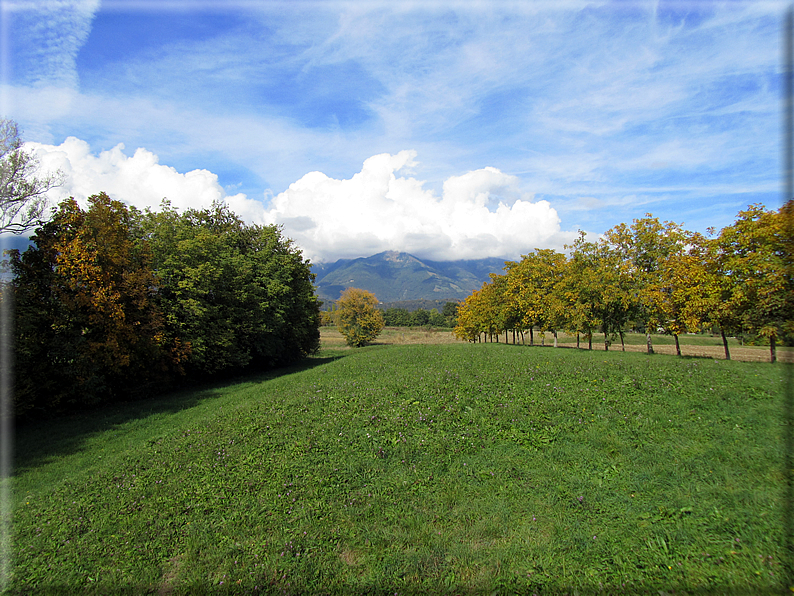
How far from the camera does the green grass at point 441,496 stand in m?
6.38

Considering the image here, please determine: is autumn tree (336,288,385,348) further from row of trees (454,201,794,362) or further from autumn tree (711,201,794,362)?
autumn tree (711,201,794,362)

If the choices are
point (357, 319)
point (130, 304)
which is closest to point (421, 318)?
point (357, 319)

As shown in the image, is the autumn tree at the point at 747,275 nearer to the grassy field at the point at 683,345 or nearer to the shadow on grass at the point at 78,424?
the grassy field at the point at 683,345

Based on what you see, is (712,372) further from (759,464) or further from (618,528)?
(618,528)

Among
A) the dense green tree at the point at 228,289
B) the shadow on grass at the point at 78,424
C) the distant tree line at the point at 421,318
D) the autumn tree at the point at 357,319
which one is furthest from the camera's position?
the distant tree line at the point at 421,318

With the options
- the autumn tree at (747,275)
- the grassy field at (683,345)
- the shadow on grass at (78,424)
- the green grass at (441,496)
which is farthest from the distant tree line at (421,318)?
the green grass at (441,496)

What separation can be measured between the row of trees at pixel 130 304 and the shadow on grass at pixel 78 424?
1.05 meters

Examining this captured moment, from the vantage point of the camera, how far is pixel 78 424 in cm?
1828

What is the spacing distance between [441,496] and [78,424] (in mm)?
20144

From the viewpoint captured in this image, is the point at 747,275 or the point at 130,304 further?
the point at 130,304

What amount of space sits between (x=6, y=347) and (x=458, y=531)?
71.8 ft

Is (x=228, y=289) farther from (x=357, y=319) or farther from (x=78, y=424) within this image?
(x=357, y=319)

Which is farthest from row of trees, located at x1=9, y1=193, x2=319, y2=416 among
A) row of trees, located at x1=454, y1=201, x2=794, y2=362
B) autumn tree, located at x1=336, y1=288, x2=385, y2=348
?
autumn tree, located at x1=336, y1=288, x2=385, y2=348

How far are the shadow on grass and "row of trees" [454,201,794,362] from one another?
80.6 ft
